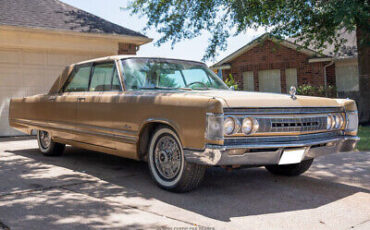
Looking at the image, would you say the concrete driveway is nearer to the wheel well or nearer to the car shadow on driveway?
the car shadow on driveway

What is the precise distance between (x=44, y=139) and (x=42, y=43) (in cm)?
498

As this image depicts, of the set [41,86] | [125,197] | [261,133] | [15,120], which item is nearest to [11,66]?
[41,86]

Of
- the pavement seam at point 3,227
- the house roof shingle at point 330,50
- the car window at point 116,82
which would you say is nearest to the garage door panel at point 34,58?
the car window at point 116,82

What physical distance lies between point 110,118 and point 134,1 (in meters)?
12.9

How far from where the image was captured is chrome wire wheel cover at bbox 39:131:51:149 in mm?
7234

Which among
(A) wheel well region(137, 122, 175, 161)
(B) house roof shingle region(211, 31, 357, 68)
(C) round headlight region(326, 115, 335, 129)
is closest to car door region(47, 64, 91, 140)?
(A) wheel well region(137, 122, 175, 161)

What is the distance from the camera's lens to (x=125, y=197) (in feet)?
14.7

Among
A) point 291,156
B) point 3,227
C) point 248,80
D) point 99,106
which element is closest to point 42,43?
point 99,106

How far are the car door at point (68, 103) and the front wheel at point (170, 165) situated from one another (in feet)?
5.64

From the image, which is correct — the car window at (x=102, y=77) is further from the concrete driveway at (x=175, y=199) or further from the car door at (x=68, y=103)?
the concrete driveway at (x=175, y=199)

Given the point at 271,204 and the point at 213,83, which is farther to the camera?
the point at 213,83

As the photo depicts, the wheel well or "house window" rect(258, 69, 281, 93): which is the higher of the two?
"house window" rect(258, 69, 281, 93)

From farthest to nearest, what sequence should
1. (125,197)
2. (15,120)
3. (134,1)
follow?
(134,1) → (15,120) → (125,197)

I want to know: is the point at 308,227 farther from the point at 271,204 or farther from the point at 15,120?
the point at 15,120
